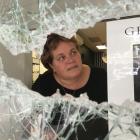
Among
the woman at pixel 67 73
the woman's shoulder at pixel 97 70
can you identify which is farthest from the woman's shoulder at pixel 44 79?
the woman's shoulder at pixel 97 70

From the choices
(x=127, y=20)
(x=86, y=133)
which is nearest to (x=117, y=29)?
(x=127, y=20)

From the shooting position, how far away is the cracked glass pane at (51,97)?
33.8 inches

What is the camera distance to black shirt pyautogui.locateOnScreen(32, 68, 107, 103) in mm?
886

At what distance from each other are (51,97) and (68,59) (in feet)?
0.35

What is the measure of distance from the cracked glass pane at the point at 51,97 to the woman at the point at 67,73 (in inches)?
0.7

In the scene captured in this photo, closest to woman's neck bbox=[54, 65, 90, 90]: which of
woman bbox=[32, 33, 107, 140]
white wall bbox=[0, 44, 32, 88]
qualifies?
woman bbox=[32, 33, 107, 140]

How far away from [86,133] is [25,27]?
32 cm

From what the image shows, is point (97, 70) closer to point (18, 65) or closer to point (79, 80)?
point (79, 80)

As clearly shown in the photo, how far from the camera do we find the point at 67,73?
92cm

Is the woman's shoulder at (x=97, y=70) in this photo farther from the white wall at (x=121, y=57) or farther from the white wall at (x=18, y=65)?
the white wall at (x=18, y=65)

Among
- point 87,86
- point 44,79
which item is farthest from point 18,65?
point 87,86

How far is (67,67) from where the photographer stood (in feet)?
3.01

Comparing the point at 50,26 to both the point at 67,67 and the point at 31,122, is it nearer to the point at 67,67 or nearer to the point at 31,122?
the point at 67,67

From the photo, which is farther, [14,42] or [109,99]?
[14,42]
